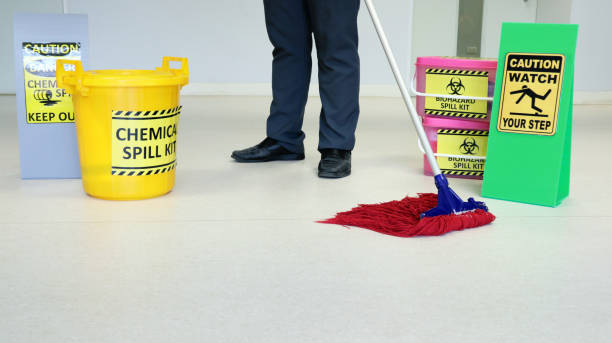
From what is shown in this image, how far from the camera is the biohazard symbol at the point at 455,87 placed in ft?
6.63

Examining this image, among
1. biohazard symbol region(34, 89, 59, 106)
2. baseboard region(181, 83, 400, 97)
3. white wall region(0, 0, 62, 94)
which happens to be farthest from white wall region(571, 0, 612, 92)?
biohazard symbol region(34, 89, 59, 106)

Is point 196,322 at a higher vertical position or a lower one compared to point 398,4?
lower

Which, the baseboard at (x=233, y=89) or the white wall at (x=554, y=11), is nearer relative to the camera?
the white wall at (x=554, y=11)

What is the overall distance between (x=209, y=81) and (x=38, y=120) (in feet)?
10.1

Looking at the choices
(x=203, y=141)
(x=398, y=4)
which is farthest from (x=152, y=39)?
(x=203, y=141)

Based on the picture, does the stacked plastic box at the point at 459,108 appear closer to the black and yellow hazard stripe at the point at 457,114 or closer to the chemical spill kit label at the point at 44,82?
the black and yellow hazard stripe at the point at 457,114

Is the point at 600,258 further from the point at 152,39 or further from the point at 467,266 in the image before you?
the point at 152,39

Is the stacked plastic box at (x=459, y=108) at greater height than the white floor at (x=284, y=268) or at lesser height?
greater

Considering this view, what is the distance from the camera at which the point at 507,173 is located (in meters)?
1.77

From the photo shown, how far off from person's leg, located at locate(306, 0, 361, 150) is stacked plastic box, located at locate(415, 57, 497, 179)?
0.76ft

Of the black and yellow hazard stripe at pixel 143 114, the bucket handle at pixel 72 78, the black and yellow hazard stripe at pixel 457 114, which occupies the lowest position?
the black and yellow hazard stripe at pixel 457 114

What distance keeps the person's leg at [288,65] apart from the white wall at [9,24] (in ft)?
10.6

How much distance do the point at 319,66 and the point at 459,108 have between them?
488 mm

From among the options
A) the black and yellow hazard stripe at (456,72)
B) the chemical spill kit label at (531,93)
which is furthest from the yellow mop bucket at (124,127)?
the chemical spill kit label at (531,93)
